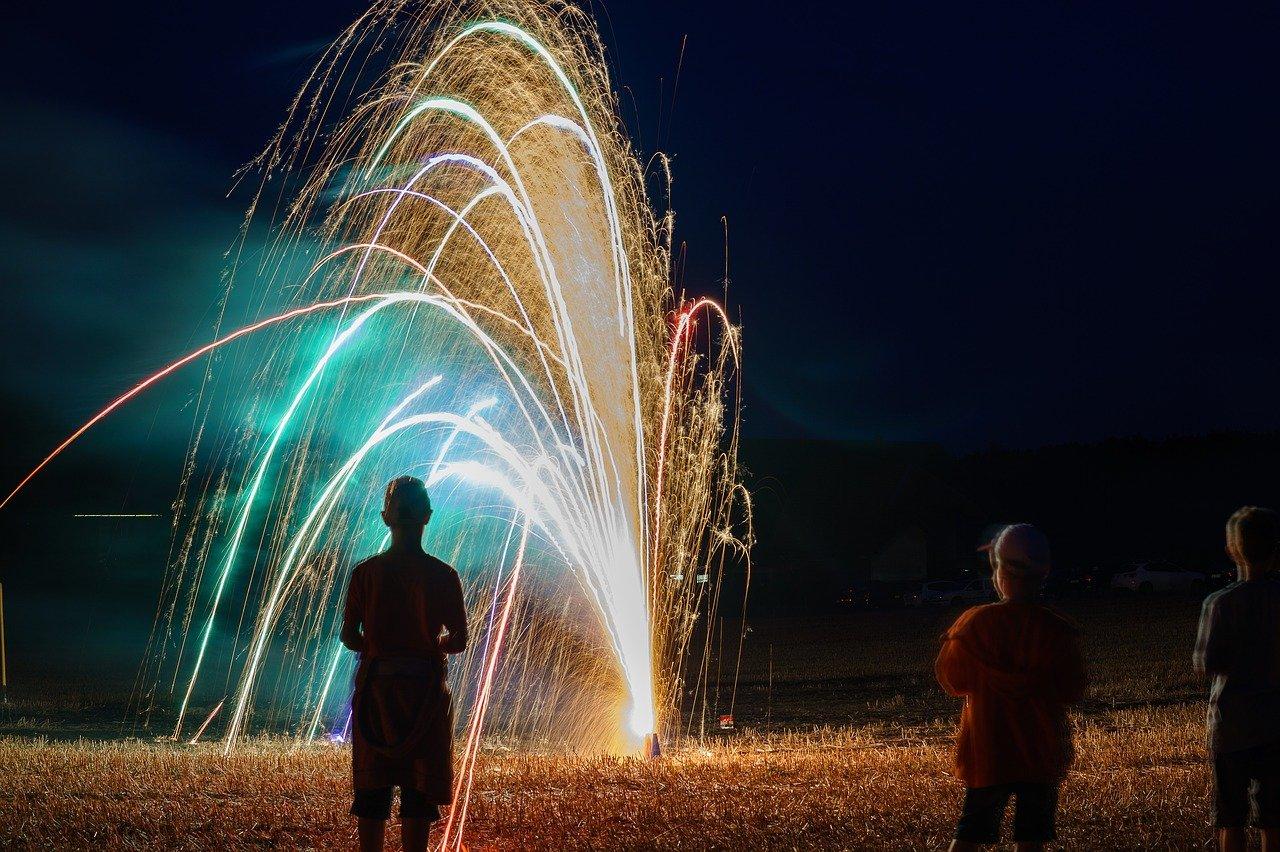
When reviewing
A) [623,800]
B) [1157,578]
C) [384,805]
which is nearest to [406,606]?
[384,805]

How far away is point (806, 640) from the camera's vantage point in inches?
1309

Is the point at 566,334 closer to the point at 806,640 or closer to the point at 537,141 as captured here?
the point at 537,141

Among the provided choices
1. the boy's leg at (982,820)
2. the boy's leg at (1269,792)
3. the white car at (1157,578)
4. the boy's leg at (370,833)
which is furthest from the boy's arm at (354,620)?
the white car at (1157,578)

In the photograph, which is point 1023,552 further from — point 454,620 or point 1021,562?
point 454,620

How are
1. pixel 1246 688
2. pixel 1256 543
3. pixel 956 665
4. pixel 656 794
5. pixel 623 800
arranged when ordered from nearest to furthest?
pixel 956 665
pixel 1246 688
pixel 1256 543
pixel 623 800
pixel 656 794

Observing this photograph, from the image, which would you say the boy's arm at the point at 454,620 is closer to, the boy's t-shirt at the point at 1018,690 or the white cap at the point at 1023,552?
the boy's t-shirt at the point at 1018,690

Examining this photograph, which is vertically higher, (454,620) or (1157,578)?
(1157,578)

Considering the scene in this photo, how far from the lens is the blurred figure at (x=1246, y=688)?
5348 millimetres

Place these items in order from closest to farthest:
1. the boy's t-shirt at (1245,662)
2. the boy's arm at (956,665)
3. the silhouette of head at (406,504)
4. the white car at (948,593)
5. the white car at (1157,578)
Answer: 1. the boy's arm at (956,665)
2. the boy's t-shirt at (1245,662)
3. the silhouette of head at (406,504)
4. the white car at (1157,578)
5. the white car at (948,593)

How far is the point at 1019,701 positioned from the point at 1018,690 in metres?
0.06

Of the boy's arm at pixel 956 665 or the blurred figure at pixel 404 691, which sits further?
the blurred figure at pixel 404 691

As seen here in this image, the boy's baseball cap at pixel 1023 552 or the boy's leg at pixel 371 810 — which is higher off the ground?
the boy's baseball cap at pixel 1023 552

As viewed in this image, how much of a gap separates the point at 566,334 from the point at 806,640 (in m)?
21.6

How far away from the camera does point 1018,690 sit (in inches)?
197
